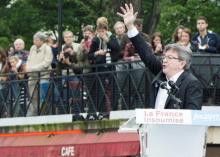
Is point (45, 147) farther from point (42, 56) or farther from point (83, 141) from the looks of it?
point (42, 56)

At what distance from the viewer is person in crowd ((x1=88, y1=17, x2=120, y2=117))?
53.8 ft

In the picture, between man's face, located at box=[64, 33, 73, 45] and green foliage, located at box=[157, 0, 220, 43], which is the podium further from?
green foliage, located at box=[157, 0, 220, 43]

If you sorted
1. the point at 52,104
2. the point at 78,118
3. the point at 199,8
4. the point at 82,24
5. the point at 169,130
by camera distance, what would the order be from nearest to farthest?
1. the point at 169,130
2. the point at 78,118
3. the point at 52,104
4. the point at 199,8
5. the point at 82,24

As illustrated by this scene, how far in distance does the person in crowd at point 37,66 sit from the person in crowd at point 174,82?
9085 mm

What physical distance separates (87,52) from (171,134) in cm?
932

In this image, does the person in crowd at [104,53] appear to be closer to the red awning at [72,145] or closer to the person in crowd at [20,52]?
the red awning at [72,145]

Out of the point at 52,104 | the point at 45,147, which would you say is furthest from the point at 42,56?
the point at 45,147

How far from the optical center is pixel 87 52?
675 inches

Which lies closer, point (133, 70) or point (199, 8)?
point (133, 70)

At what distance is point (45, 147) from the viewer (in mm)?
16875

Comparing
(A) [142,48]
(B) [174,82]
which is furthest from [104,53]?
(B) [174,82]

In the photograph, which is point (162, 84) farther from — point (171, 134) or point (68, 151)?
point (68, 151)

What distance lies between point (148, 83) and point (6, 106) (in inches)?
178

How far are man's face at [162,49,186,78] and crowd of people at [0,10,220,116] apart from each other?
216 inches
